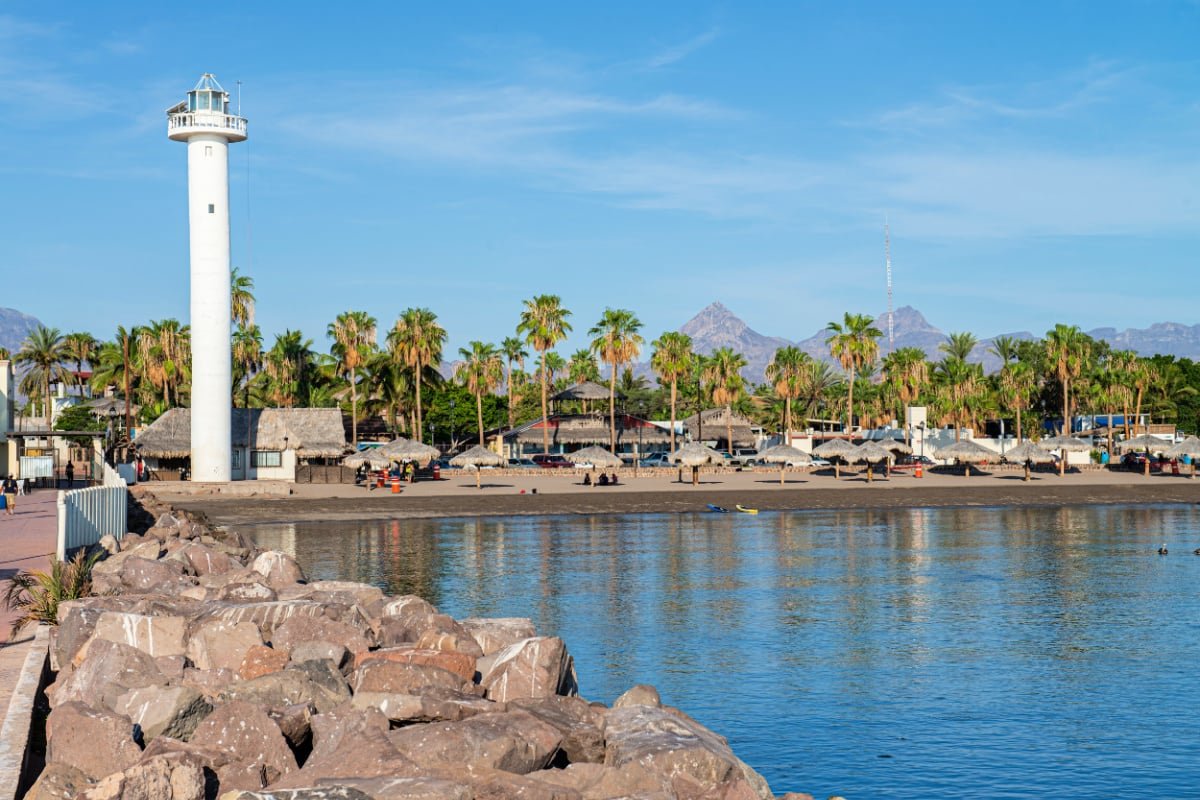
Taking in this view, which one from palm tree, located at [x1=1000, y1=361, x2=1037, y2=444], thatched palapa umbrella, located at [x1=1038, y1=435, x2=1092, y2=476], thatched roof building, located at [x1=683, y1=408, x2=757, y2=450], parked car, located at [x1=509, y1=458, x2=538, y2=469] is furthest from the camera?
thatched roof building, located at [x1=683, y1=408, x2=757, y2=450]

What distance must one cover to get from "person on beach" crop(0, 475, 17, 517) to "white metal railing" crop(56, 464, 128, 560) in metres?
9.69

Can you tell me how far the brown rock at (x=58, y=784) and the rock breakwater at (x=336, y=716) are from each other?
0.04 feet

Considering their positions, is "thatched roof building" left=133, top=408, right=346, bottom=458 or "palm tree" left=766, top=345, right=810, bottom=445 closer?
"thatched roof building" left=133, top=408, right=346, bottom=458

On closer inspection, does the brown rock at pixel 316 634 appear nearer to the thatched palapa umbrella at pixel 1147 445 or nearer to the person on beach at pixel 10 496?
the person on beach at pixel 10 496

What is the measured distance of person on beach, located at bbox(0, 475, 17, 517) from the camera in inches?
1489

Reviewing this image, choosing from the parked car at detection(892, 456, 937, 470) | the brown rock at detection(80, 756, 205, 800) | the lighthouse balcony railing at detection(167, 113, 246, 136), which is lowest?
the brown rock at detection(80, 756, 205, 800)

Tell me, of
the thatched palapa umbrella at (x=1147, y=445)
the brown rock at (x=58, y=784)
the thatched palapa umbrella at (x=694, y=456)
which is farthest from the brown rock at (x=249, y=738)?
the thatched palapa umbrella at (x=1147, y=445)

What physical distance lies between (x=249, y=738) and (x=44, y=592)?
8.08m

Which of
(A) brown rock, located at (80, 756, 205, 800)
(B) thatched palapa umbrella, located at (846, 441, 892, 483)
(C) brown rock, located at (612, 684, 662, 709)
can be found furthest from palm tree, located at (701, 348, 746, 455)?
(A) brown rock, located at (80, 756, 205, 800)

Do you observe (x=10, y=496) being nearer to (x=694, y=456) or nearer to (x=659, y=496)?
(x=659, y=496)

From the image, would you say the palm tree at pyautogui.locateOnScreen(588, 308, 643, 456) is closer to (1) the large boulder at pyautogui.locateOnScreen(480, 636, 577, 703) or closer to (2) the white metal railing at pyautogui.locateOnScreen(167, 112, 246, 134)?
(2) the white metal railing at pyautogui.locateOnScreen(167, 112, 246, 134)

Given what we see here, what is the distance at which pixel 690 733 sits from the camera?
39.2ft

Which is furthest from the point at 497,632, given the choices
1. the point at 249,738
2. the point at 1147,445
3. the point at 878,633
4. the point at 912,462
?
the point at 912,462

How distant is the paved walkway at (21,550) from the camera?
13.5 meters
